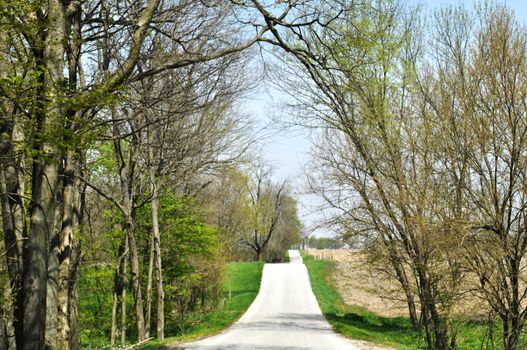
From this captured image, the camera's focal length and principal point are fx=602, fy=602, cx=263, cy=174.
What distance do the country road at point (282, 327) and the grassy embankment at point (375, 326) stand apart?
551 mm

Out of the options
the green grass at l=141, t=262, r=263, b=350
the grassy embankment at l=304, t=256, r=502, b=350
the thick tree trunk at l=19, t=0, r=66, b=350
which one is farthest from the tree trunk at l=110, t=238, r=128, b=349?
the thick tree trunk at l=19, t=0, r=66, b=350

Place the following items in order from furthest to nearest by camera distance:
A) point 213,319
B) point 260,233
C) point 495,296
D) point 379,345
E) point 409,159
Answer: point 260,233
point 213,319
point 379,345
point 409,159
point 495,296

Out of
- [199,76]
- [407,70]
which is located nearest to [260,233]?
[407,70]

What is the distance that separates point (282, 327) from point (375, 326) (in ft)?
→ 13.6

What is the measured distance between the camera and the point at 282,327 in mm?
20391

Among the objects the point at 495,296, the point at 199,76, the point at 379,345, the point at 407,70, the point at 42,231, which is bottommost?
the point at 379,345

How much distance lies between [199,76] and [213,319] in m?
14.1

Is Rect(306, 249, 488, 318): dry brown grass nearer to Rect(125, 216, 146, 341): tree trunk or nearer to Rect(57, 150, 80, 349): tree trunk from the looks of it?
Rect(125, 216, 146, 341): tree trunk

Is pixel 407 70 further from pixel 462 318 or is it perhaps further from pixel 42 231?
pixel 42 231

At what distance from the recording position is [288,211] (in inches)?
2763

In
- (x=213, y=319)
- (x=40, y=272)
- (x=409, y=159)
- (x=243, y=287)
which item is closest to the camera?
(x=40, y=272)

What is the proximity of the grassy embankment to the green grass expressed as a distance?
380cm

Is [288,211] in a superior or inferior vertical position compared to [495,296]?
superior

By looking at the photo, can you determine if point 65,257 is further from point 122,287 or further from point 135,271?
point 122,287
